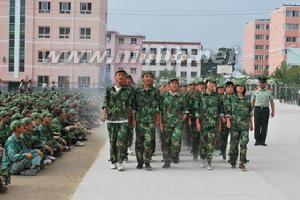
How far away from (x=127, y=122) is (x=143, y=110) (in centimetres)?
38

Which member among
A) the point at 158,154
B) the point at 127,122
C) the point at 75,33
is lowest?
the point at 158,154

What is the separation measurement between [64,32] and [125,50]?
2582cm

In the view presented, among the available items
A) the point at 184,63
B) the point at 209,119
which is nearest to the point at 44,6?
the point at 184,63

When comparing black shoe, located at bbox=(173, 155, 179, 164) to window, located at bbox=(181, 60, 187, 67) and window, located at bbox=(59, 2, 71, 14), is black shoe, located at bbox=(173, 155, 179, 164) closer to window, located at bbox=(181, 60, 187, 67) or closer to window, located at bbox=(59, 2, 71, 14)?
window, located at bbox=(59, 2, 71, 14)

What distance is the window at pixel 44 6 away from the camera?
5972 centimetres

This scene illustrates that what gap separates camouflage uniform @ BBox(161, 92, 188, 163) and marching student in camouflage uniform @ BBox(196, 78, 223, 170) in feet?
1.31

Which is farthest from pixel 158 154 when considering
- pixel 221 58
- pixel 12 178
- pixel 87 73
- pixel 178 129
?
pixel 221 58

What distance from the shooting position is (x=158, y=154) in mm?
13266

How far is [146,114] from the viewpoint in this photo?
1069 cm

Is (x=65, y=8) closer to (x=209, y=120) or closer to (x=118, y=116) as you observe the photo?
(x=209, y=120)

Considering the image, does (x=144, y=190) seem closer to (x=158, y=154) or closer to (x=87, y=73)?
(x=158, y=154)

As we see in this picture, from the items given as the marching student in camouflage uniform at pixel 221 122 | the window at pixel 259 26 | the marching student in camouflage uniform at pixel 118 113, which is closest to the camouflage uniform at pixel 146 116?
the marching student in camouflage uniform at pixel 118 113

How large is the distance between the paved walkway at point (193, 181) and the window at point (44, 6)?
1918 inches

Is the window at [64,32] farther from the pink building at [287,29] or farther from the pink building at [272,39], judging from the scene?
the pink building at [287,29]
